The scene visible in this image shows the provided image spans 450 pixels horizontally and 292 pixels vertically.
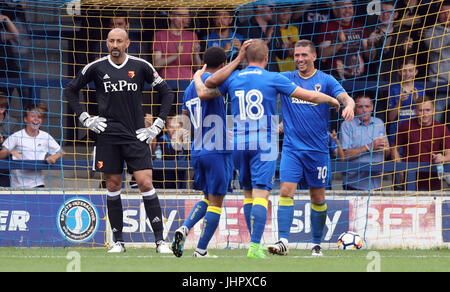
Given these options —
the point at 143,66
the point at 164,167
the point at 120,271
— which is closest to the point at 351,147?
the point at 164,167

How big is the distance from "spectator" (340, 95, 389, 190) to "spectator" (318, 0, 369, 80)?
0.74 meters

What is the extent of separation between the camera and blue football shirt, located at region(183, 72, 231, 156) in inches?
317

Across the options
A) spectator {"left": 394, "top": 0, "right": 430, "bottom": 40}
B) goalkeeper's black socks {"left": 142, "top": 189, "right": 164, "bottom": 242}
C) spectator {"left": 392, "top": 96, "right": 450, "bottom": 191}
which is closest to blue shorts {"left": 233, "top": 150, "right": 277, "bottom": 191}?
goalkeeper's black socks {"left": 142, "top": 189, "right": 164, "bottom": 242}

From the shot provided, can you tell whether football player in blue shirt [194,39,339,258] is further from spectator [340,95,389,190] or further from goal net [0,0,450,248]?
spectator [340,95,389,190]

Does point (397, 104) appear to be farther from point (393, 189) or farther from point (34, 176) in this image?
point (34, 176)

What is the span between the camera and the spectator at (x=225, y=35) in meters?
11.8

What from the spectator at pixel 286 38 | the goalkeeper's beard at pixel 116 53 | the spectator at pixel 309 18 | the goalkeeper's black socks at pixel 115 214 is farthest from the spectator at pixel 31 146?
the spectator at pixel 309 18

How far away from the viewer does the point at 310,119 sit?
8.97m

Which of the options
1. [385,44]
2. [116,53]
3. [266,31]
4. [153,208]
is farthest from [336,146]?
[116,53]

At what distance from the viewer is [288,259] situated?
25.5 feet

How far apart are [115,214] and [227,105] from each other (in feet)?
8.38

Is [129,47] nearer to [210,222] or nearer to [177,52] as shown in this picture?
[177,52]

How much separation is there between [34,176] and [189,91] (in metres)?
3.88

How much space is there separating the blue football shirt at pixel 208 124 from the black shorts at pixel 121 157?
2.98 feet
